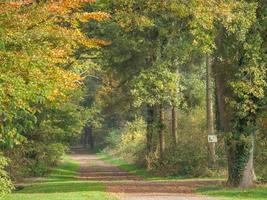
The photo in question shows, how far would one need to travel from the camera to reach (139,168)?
4647 centimetres

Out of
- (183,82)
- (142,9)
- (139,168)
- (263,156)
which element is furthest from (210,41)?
(139,168)

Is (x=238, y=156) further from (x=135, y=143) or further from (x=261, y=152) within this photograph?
(x=135, y=143)

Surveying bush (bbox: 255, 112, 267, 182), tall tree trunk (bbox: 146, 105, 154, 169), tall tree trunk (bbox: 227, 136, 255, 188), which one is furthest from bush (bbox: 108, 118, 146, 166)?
tall tree trunk (bbox: 227, 136, 255, 188)

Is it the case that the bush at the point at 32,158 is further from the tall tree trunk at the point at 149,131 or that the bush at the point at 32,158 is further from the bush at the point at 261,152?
the bush at the point at 261,152

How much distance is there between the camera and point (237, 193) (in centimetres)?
2344

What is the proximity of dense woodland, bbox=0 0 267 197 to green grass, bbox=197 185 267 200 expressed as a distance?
91cm

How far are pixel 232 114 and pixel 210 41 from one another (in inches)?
166

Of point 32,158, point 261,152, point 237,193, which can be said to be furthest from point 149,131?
point 237,193

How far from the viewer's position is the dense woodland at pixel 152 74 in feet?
58.0

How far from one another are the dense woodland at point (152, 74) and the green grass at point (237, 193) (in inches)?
36.0

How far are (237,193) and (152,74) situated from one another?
337 inches

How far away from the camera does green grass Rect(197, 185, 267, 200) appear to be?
22.2 meters

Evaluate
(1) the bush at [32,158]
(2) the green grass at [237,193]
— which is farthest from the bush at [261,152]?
(1) the bush at [32,158]

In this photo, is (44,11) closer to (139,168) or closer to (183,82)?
(183,82)
